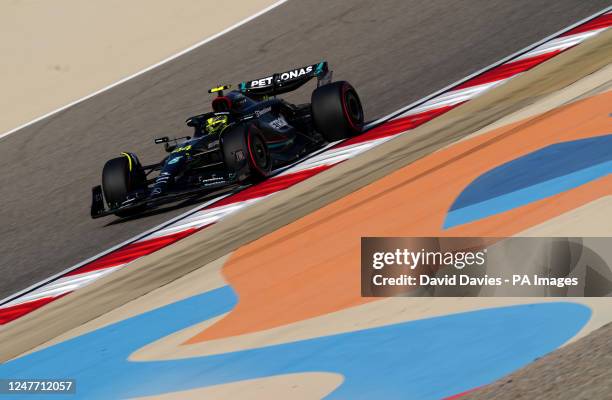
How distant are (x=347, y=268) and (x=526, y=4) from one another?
27.4 ft

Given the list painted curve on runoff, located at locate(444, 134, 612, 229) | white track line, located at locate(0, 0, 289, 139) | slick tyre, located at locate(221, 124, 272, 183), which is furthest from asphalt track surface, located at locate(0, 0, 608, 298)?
painted curve on runoff, located at locate(444, 134, 612, 229)

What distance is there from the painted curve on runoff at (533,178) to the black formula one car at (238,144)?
8.07 feet

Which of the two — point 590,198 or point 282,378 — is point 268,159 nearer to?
point 590,198

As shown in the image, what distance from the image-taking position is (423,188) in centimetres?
814

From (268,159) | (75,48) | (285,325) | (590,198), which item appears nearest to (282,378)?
(285,325)

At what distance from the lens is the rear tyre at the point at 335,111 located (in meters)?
10.3

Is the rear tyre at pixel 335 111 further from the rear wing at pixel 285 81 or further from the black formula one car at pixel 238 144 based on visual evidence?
the rear wing at pixel 285 81

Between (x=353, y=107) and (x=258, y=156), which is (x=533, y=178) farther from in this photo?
(x=353, y=107)

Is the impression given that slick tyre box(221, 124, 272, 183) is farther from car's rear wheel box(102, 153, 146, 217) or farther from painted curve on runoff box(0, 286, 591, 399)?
painted curve on runoff box(0, 286, 591, 399)

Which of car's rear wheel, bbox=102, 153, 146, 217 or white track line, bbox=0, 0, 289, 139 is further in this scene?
white track line, bbox=0, 0, 289, 139

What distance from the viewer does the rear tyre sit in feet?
33.8

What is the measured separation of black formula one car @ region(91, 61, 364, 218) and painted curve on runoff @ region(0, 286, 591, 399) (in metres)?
3.11

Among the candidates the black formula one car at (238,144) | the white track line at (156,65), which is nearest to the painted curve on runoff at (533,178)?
the black formula one car at (238,144)

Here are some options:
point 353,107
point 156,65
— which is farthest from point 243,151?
point 156,65
